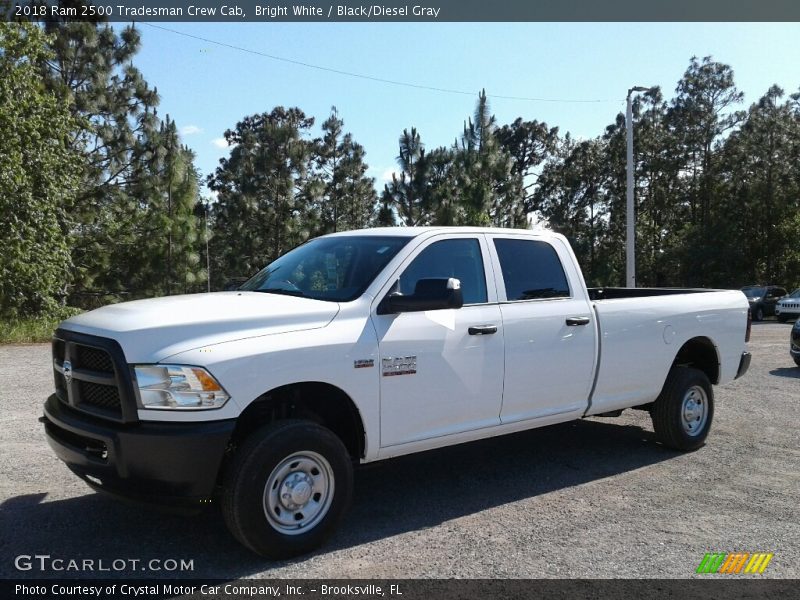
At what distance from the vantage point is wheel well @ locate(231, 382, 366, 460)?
14.1 feet

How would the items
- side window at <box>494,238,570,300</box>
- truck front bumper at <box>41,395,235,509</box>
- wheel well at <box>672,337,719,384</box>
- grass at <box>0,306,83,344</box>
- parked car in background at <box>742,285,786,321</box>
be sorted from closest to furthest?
truck front bumper at <box>41,395,235,509</box> → side window at <box>494,238,570,300</box> → wheel well at <box>672,337,719,384</box> → grass at <box>0,306,83,344</box> → parked car in background at <box>742,285,786,321</box>

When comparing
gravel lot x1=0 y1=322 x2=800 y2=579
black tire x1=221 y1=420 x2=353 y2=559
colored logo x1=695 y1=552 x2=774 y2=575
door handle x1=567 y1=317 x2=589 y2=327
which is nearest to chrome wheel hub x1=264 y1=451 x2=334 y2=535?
black tire x1=221 y1=420 x2=353 y2=559

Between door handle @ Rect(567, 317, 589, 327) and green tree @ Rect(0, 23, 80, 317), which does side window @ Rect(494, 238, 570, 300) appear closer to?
door handle @ Rect(567, 317, 589, 327)

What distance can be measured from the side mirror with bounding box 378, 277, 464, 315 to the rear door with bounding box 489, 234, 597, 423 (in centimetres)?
80

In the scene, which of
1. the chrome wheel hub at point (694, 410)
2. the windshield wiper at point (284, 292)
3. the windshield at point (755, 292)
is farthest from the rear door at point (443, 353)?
the windshield at point (755, 292)

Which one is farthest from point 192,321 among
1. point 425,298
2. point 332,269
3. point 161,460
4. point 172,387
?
point 425,298

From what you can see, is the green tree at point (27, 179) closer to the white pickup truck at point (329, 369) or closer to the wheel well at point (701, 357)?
the white pickup truck at point (329, 369)

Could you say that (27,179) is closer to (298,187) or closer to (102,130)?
(102,130)

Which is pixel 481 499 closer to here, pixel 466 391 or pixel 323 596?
pixel 466 391

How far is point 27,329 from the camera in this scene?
16.7m

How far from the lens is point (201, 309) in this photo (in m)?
4.30

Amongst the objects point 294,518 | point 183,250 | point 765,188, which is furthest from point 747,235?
point 294,518

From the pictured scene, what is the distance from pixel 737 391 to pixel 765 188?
130 feet

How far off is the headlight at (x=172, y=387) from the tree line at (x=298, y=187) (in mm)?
16099
